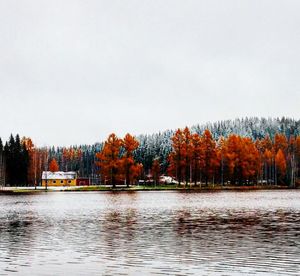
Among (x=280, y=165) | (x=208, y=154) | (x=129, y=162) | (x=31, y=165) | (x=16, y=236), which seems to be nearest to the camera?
(x=16, y=236)

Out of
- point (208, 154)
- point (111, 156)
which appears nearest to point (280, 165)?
point (208, 154)

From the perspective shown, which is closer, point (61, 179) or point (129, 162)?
point (129, 162)

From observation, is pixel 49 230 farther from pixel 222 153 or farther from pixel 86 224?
pixel 222 153

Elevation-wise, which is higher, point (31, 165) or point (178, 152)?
point (178, 152)

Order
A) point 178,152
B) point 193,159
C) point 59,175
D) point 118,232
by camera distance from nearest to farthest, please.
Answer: point 118,232 < point 178,152 < point 193,159 < point 59,175

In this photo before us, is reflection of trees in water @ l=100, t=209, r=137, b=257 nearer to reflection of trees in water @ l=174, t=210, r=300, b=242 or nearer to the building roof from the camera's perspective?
reflection of trees in water @ l=174, t=210, r=300, b=242

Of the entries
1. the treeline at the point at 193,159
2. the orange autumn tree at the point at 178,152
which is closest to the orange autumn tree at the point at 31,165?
the treeline at the point at 193,159

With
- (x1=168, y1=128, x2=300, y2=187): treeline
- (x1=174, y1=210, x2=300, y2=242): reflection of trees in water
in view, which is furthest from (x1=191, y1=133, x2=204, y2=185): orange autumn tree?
(x1=174, y1=210, x2=300, y2=242): reflection of trees in water

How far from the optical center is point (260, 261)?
1984cm

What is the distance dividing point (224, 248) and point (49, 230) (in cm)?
1313

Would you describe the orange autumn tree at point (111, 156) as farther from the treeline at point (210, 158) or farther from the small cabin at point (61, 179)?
the small cabin at point (61, 179)

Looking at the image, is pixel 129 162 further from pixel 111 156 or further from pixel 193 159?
pixel 193 159

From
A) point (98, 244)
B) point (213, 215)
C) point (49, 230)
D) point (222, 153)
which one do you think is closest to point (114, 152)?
point (222, 153)

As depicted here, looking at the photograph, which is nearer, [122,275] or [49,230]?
[122,275]
